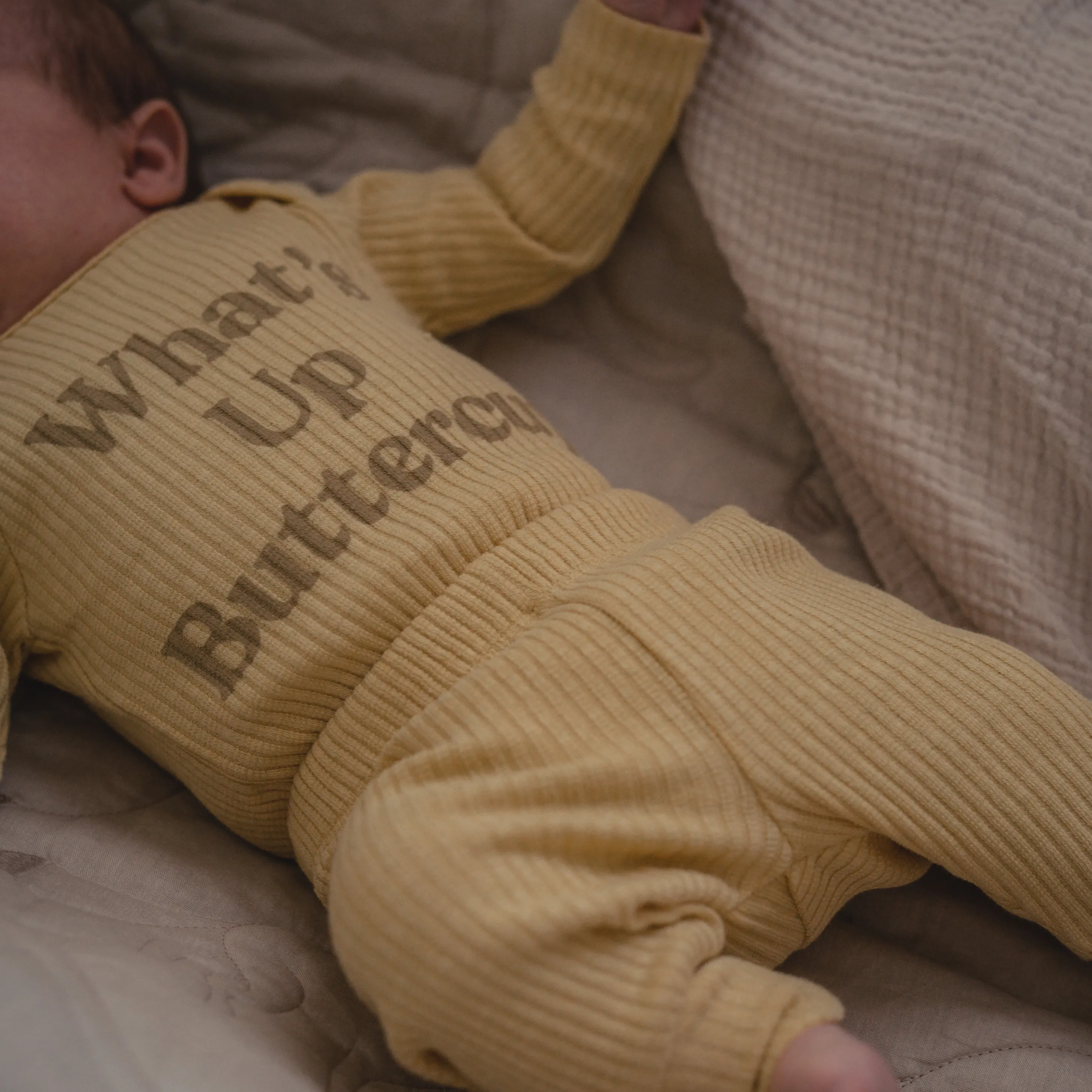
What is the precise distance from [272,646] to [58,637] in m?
0.20

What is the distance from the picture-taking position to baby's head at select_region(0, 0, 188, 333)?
0.91 metres

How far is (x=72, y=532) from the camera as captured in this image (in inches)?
31.8

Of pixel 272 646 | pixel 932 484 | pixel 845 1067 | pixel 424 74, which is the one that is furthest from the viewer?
pixel 424 74

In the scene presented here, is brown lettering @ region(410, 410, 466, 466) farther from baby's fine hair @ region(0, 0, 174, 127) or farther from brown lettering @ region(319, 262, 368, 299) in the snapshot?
baby's fine hair @ region(0, 0, 174, 127)

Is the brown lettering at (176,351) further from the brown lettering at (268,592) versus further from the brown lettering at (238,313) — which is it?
the brown lettering at (268,592)

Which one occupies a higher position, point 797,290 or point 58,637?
point 797,290

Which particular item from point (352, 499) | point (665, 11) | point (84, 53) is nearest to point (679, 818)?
point (352, 499)

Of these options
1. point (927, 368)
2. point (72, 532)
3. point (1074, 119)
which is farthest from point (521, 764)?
point (1074, 119)

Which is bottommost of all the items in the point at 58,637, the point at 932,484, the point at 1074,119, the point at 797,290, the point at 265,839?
the point at 265,839

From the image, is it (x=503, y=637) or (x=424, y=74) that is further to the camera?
(x=424, y=74)

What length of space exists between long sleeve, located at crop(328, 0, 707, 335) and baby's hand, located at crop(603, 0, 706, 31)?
0.01 metres

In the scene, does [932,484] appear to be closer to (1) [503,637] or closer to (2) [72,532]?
(1) [503,637]

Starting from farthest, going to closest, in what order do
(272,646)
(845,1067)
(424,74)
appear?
(424,74) < (272,646) < (845,1067)

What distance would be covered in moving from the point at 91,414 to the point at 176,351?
0.27ft
